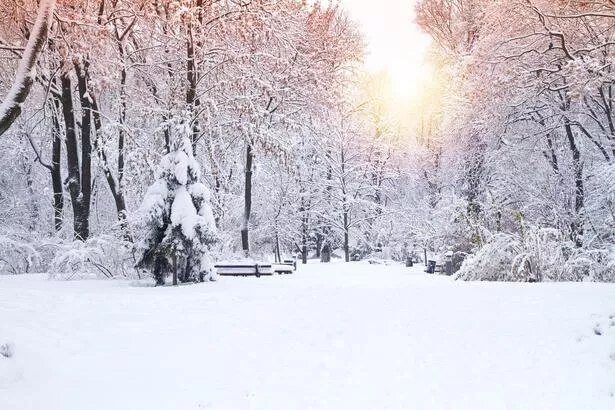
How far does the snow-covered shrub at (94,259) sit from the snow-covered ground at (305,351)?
274 centimetres

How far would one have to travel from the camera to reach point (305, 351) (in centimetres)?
722

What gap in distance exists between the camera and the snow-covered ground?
18.4 ft

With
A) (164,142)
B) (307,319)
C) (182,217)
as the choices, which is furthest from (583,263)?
(164,142)

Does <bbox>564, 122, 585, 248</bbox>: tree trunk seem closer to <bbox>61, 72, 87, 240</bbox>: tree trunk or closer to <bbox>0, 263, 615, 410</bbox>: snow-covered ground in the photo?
<bbox>0, 263, 615, 410</bbox>: snow-covered ground

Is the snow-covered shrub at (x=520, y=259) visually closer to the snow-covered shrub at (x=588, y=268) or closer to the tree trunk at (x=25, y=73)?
the snow-covered shrub at (x=588, y=268)

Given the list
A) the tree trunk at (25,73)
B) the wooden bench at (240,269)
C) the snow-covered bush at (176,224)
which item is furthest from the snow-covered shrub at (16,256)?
the tree trunk at (25,73)

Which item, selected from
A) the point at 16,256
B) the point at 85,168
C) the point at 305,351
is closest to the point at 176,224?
the point at 305,351

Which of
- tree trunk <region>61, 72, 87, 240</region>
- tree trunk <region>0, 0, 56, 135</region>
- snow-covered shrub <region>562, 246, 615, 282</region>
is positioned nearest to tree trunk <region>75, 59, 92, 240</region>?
tree trunk <region>61, 72, 87, 240</region>

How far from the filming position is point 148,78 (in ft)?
59.2

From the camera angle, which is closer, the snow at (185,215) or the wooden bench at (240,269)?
the snow at (185,215)

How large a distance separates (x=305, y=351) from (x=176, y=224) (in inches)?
222

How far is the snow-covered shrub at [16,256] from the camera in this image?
16031mm

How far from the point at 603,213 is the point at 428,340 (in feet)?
43.5

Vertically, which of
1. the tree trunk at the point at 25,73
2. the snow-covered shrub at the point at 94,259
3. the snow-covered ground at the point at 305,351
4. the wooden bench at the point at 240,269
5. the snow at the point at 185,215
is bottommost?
the snow-covered ground at the point at 305,351
